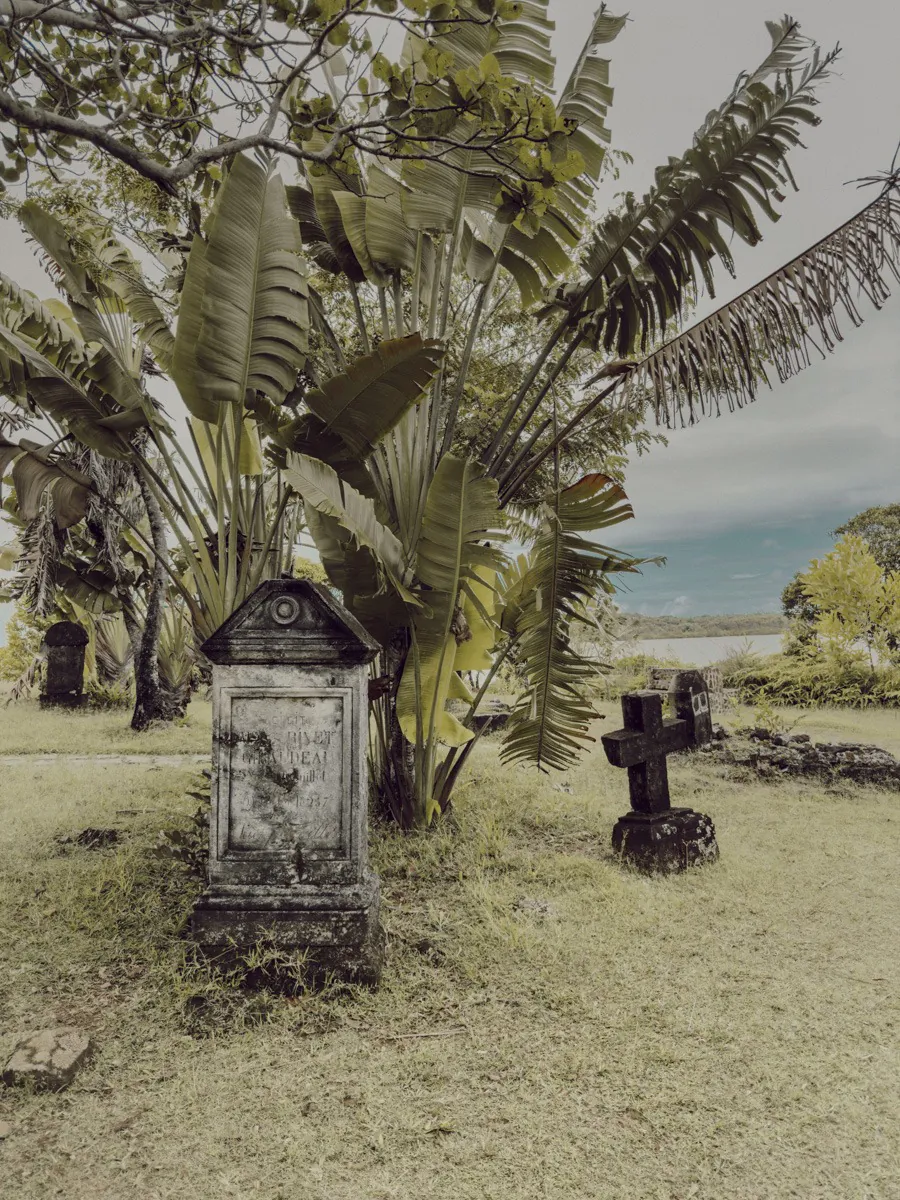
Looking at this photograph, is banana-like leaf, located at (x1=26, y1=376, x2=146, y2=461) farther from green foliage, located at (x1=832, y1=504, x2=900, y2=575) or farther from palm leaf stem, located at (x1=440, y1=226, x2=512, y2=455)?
green foliage, located at (x1=832, y1=504, x2=900, y2=575)

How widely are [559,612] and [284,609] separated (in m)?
1.75

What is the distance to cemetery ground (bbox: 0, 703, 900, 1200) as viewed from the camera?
2.04 meters

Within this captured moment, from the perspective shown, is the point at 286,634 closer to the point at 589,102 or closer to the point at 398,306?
the point at 398,306

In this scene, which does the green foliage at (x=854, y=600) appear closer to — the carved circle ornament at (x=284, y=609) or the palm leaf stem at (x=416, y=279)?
the palm leaf stem at (x=416, y=279)

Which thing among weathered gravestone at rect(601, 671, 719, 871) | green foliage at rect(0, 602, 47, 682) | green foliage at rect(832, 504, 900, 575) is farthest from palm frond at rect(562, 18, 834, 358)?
green foliage at rect(832, 504, 900, 575)

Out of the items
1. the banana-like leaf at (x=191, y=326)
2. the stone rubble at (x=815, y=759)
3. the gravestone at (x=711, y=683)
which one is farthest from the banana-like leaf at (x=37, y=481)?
the gravestone at (x=711, y=683)

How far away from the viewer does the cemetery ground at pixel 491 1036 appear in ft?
6.69

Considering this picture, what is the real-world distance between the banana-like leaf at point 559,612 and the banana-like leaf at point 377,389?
1.05m

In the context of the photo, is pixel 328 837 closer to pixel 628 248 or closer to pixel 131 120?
pixel 131 120

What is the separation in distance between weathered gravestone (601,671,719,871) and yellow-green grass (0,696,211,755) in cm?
536

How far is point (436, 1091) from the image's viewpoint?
237 centimetres

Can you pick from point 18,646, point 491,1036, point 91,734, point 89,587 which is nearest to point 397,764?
point 491,1036

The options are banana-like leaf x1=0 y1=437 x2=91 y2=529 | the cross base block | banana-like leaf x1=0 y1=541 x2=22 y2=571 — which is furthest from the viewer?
banana-like leaf x1=0 y1=541 x2=22 y2=571

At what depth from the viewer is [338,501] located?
3387mm
